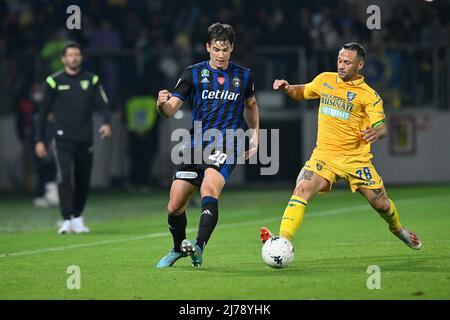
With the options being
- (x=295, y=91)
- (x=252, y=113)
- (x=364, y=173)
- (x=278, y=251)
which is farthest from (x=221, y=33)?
(x=278, y=251)

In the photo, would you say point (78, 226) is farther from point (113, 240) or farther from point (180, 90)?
point (180, 90)

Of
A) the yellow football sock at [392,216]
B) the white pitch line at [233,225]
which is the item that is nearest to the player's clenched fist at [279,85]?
the yellow football sock at [392,216]

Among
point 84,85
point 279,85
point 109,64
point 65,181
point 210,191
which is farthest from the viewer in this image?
point 109,64

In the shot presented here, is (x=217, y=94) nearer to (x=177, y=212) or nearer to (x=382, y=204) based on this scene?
(x=177, y=212)

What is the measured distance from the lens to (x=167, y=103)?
1017 cm

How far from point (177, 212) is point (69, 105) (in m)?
5.13

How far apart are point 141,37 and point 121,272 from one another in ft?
45.9

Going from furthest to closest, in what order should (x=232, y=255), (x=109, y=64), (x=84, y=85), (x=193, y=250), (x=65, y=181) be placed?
(x=109, y=64)
(x=84, y=85)
(x=65, y=181)
(x=232, y=255)
(x=193, y=250)

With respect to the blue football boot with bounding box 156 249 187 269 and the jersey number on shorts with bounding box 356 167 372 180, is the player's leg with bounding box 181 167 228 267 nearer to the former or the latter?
the blue football boot with bounding box 156 249 187 269

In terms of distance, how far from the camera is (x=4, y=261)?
1175 cm

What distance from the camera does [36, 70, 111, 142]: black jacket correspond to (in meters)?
15.3

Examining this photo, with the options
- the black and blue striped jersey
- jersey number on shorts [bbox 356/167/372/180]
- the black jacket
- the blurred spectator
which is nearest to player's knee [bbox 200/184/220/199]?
the black and blue striped jersey

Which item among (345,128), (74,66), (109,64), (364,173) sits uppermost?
(74,66)

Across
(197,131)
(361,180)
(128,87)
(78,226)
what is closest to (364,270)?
(361,180)
